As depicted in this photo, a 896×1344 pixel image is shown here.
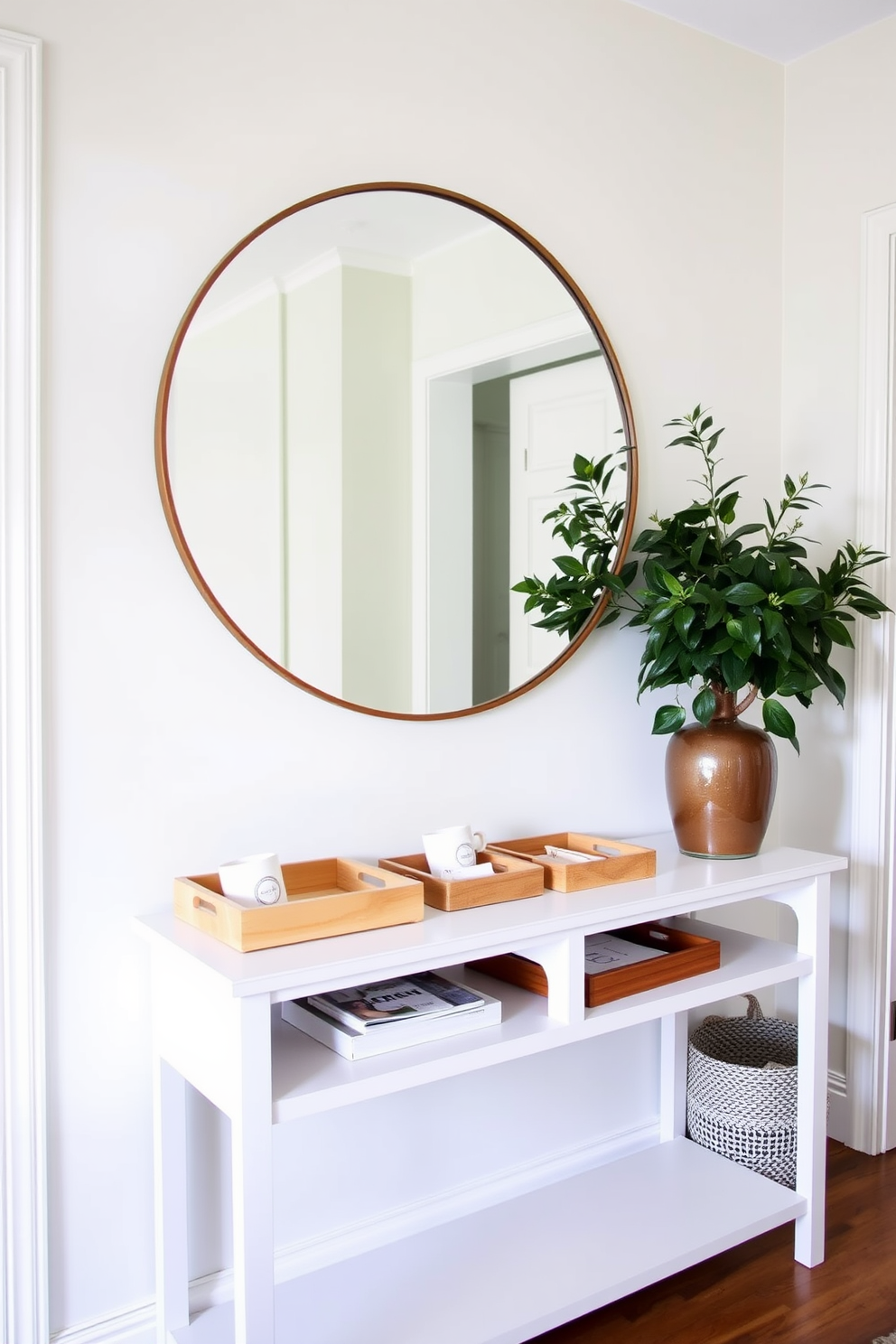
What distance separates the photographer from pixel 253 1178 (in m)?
1.37

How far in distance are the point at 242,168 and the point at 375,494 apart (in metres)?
0.58

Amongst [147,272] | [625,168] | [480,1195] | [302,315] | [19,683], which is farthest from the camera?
[625,168]

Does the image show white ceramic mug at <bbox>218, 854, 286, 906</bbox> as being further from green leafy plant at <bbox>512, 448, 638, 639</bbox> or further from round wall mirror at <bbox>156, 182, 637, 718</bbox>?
green leafy plant at <bbox>512, 448, 638, 639</bbox>

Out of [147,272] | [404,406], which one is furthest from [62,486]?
[404,406]

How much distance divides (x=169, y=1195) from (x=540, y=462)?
4.80 feet

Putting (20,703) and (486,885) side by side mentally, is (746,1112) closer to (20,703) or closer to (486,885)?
(486,885)

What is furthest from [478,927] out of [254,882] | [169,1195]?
[169,1195]

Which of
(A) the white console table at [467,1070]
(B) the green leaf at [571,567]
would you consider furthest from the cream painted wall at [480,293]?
(A) the white console table at [467,1070]

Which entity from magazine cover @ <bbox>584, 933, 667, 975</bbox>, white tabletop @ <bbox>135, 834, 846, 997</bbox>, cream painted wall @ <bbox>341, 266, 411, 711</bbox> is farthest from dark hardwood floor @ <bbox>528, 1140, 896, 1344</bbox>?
cream painted wall @ <bbox>341, 266, 411, 711</bbox>

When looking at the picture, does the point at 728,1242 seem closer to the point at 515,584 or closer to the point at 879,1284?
the point at 879,1284

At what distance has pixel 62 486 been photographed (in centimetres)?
162

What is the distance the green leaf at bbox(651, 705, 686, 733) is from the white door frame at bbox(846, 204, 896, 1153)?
57 centimetres

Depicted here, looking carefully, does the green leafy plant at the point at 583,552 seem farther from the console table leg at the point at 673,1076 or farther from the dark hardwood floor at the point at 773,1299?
the dark hardwood floor at the point at 773,1299

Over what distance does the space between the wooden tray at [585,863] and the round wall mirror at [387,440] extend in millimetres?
292
